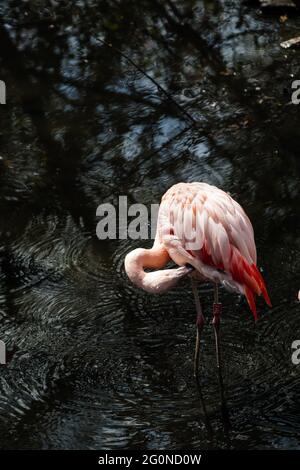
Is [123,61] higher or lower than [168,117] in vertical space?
higher

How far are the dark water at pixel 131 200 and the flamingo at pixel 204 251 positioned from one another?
29 centimetres

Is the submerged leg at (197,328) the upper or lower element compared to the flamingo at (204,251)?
lower

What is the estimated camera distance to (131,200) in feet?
22.2

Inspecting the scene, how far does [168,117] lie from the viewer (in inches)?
314

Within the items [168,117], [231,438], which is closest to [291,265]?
[231,438]

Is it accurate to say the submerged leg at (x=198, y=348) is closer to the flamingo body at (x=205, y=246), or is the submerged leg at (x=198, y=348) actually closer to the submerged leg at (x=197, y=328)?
the submerged leg at (x=197, y=328)

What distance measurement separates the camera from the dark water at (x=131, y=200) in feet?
15.5

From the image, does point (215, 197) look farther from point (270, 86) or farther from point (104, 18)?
point (104, 18)

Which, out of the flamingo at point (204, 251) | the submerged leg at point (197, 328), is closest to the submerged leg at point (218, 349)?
the flamingo at point (204, 251)

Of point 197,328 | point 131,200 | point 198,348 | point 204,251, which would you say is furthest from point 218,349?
point 131,200

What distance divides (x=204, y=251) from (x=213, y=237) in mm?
101

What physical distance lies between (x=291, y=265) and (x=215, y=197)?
3.18 feet

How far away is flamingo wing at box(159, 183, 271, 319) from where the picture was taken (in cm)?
486

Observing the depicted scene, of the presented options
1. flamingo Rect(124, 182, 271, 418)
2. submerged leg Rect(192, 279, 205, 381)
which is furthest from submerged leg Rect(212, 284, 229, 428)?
submerged leg Rect(192, 279, 205, 381)
